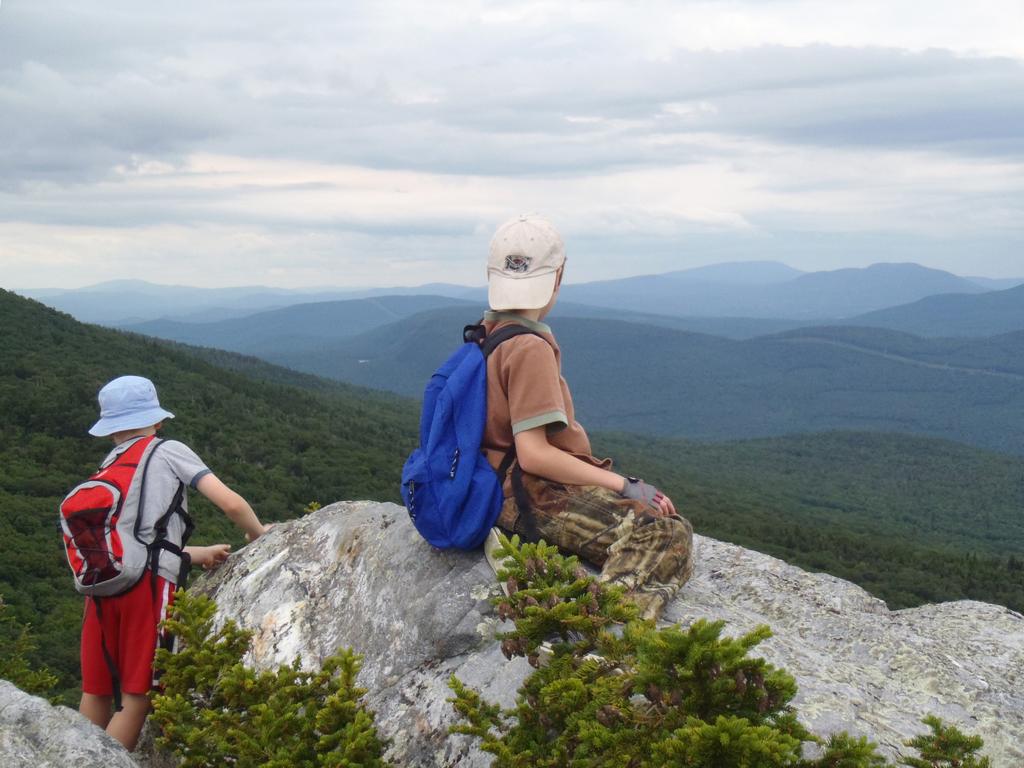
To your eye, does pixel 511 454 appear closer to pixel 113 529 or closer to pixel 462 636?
pixel 462 636

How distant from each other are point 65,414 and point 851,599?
47.7 meters

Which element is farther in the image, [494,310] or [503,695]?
[494,310]

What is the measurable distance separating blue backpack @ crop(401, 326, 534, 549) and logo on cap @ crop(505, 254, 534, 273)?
14.6 inches

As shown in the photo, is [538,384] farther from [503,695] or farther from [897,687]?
[897,687]

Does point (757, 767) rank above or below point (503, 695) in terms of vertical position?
above

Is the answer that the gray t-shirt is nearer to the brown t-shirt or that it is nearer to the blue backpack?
the blue backpack

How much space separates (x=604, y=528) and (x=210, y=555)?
10.7 feet

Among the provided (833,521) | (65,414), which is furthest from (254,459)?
(833,521)

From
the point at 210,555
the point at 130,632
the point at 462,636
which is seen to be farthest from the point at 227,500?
the point at 462,636

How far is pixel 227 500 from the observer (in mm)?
5617

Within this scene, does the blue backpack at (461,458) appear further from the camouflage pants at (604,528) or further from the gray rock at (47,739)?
the gray rock at (47,739)

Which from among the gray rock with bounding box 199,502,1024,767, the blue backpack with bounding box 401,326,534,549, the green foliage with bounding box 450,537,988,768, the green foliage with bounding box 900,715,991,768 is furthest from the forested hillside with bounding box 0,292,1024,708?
the green foliage with bounding box 900,715,991,768

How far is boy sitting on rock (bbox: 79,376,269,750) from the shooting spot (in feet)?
17.5

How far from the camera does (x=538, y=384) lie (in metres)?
4.92
